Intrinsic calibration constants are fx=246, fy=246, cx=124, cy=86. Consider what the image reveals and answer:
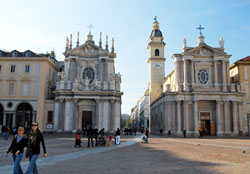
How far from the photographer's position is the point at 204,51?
48.2 metres

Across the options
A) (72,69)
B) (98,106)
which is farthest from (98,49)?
(98,106)

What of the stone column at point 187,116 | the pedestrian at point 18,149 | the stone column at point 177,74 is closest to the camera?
the pedestrian at point 18,149

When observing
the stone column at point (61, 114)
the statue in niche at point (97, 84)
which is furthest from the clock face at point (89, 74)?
the stone column at point (61, 114)

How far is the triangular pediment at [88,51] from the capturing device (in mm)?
47906

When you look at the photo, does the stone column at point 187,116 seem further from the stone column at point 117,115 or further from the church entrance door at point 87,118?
the church entrance door at point 87,118

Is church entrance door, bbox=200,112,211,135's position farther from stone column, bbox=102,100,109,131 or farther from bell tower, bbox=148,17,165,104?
bell tower, bbox=148,17,165,104

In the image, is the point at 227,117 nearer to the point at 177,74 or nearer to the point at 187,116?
the point at 187,116

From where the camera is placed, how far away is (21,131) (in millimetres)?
8227

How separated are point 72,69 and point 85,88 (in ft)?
15.5

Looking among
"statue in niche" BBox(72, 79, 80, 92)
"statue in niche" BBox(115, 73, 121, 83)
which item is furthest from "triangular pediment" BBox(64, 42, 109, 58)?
"statue in niche" BBox(72, 79, 80, 92)

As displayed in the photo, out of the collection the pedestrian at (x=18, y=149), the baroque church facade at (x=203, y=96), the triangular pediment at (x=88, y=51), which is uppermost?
the triangular pediment at (x=88, y=51)

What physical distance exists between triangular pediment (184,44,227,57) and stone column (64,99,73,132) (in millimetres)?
24290

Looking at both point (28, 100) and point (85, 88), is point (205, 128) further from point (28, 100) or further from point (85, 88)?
point (28, 100)

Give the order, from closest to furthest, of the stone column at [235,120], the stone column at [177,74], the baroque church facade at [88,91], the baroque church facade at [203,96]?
the stone column at [235,120] < the baroque church facade at [203,96] < the baroque church facade at [88,91] < the stone column at [177,74]
